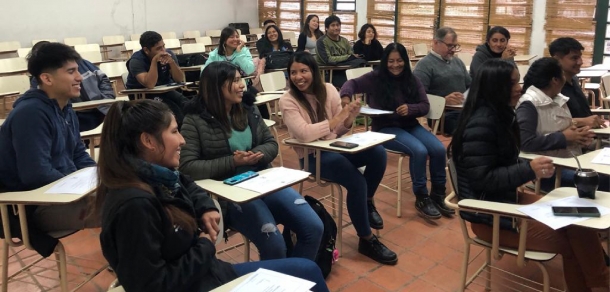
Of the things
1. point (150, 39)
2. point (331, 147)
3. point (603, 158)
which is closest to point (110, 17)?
point (150, 39)

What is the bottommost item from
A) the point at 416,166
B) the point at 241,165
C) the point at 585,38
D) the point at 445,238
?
the point at 445,238

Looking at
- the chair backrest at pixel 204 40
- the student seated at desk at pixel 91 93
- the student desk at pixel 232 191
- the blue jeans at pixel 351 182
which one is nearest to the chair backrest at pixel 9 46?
the chair backrest at pixel 204 40

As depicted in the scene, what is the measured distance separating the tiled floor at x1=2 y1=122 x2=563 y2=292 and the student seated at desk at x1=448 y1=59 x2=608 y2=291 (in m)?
0.54

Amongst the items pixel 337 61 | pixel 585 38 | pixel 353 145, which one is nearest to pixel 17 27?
pixel 337 61

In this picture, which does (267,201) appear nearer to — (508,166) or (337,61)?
(508,166)

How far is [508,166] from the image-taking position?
2.20 metres

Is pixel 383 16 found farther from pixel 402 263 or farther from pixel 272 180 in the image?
pixel 272 180

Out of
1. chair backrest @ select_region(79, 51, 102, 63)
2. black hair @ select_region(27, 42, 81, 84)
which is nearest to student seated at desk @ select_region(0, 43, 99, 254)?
black hair @ select_region(27, 42, 81, 84)

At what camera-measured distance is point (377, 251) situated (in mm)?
2871

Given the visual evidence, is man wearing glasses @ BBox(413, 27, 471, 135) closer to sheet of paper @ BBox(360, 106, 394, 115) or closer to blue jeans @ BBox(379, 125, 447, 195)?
blue jeans @ BBox(379, 125, 447, 195)

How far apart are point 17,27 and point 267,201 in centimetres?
724

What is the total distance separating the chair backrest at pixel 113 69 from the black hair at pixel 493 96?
173 inches

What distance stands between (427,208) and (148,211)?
2.46 m

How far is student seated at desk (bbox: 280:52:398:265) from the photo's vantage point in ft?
9.47
